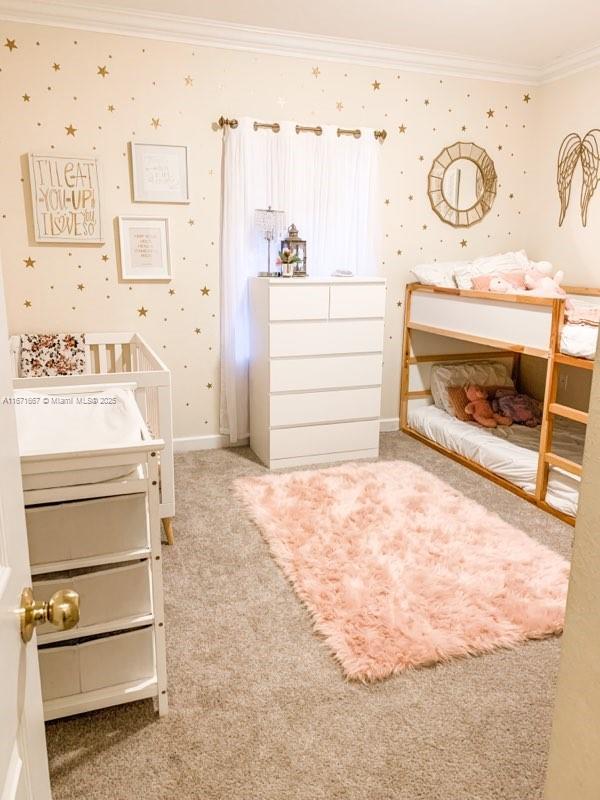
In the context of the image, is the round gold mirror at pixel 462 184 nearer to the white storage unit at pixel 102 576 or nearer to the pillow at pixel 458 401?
the pillow at pixel 458 401

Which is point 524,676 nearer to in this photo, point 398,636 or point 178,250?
point 398,636

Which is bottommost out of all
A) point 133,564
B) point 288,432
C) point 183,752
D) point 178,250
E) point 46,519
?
point 183,752

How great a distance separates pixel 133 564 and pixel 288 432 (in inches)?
78.8

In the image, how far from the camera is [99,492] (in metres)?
1.44

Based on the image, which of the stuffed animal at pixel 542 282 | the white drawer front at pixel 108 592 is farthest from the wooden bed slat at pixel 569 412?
the white drawer front at pixel 108 592

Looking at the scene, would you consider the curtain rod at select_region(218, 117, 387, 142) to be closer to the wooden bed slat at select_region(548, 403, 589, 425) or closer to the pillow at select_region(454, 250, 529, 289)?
the pillow at select_region(454, 250, 529, 289)

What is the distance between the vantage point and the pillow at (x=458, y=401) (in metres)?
3.96

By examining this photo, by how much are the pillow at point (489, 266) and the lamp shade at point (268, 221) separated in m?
1.13

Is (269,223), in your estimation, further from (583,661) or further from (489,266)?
(583,661)

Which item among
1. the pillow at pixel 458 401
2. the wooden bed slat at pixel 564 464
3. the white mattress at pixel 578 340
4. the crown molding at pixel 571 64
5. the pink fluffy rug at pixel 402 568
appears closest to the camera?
the pink fluffy rug at pixel 402 568

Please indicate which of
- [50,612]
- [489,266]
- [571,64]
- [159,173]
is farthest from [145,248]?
[50,612]

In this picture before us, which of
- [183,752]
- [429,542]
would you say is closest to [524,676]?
[429,542]

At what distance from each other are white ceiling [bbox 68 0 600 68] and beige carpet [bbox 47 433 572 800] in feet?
9.37

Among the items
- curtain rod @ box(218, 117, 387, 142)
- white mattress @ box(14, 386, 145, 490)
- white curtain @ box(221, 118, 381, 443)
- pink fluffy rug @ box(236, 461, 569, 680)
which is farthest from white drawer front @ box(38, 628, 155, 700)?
curtain rod @ box(218, 117, 387, 142)
